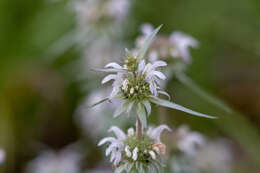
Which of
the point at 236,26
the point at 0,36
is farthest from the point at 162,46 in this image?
the point at 0,36

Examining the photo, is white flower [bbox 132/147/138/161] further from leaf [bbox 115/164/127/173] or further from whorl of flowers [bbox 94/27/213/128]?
whorl of flowers [bbox 94/27/213/128]

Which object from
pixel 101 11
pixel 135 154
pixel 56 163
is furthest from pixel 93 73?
pixel 135 154

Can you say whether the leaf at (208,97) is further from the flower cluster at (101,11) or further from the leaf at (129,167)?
the flower cluster at (101,11)

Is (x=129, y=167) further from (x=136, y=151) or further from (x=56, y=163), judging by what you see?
(x=56, y=163)

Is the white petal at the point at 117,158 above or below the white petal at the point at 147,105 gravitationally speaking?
below

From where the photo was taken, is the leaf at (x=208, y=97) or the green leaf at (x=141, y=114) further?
the leaf at (x=208, y=97)

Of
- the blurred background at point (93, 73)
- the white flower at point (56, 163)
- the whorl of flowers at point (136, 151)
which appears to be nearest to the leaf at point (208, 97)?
the whorl of flowers at point (136, 151)

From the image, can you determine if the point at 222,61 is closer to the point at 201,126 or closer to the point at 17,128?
the point at 201,126
